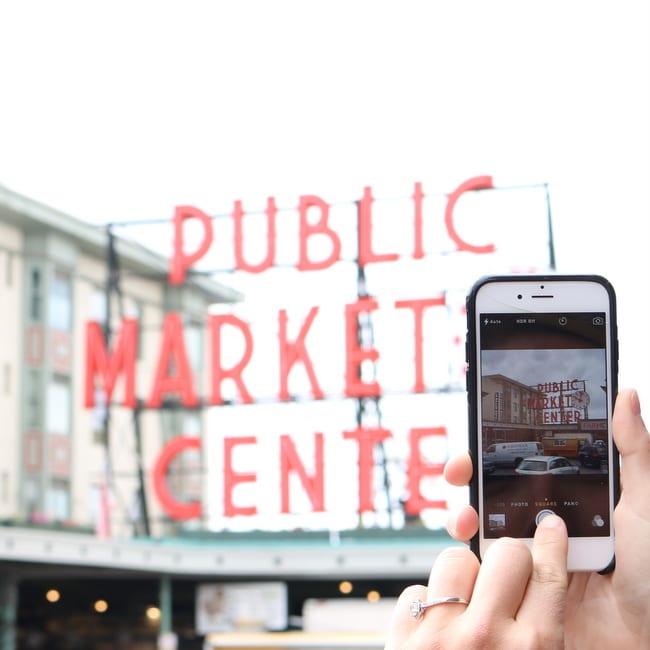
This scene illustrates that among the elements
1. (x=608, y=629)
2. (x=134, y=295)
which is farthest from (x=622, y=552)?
(x=134, y=295)

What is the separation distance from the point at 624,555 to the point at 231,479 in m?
27.6

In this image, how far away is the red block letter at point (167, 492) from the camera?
30.2 meters

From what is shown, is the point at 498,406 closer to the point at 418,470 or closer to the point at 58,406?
the point at 418,470

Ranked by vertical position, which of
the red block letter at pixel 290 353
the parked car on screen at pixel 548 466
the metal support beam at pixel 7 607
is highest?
the red block letter at pixel 290 353

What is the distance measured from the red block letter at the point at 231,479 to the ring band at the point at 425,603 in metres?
28.0

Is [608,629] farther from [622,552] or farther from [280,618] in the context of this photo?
[280,618]

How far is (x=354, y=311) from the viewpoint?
3012cm

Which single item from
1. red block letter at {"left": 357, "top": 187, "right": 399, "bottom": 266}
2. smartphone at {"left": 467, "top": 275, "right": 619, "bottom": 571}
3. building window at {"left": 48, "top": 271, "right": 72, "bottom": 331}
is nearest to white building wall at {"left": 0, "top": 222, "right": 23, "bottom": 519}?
building window at {"left": 48, "top": 271, "right": 72, "bottom": 331}

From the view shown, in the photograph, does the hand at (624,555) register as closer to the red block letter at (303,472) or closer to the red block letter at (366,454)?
the red block letter at (366,454)

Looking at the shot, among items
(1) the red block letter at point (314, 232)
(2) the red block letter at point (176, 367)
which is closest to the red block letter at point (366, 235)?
(1) the red block letter at point (314, 232)

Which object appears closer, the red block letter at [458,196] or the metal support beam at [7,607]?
the metal support beam at [7,607]

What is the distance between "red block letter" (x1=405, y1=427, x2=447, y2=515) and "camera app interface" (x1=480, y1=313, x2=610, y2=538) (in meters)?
26.3

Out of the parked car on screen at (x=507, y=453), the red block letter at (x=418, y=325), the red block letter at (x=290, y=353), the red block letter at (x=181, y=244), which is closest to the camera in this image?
the parked car on screen at (x=507, y=453)

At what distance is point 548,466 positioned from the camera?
240 centimetres
